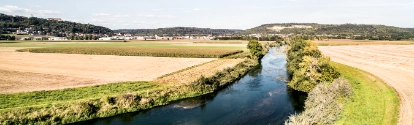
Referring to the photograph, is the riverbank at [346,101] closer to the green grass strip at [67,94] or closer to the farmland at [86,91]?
the farmland at [86,91]

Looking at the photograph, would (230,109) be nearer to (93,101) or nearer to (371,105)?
(371,105)

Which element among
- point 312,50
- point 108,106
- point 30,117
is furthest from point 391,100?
point 30,117

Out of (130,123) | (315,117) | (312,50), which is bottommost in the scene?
(130,123)

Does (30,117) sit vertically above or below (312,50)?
below

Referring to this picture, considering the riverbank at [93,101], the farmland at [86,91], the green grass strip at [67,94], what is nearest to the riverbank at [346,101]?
the farmland at [86,91]

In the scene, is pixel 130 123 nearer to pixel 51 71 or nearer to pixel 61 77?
pixel 61 77
